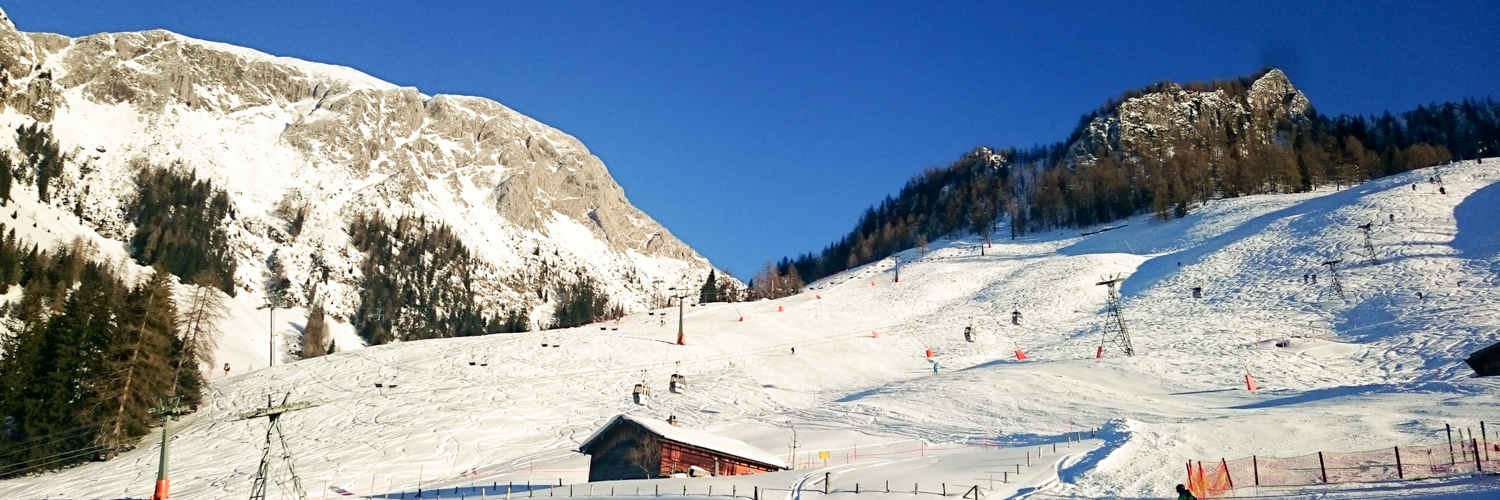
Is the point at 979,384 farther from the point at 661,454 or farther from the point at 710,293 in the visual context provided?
the point at 710,293

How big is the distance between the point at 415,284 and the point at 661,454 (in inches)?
5677

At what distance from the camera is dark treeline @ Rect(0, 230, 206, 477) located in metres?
47.0

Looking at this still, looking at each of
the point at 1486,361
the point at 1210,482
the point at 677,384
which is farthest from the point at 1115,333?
the point at 1210,482

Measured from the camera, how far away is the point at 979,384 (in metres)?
48.8

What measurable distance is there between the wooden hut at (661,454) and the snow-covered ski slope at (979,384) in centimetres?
185

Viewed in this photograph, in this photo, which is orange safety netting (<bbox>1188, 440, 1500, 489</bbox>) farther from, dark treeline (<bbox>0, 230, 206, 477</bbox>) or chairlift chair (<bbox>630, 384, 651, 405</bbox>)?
dark treeline (<bbox>0, 230, 206, 477</bbox>)

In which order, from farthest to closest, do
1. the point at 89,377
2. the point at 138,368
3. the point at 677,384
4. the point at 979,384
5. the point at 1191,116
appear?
the point at 1191,116 < the point at 677,384 < the point at 138,368 < the point at 89,377 < the point at 979,384

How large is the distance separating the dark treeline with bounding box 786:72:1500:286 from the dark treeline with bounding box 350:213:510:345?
50167mm

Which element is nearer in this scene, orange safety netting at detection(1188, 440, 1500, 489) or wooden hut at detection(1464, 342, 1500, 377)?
orange safety netting at detection(1188, 440, 1500, 489)

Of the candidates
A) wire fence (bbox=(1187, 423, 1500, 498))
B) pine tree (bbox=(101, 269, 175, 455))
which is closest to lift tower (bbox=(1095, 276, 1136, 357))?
wire fence (bbox=(1187, 423, 1500, 498))

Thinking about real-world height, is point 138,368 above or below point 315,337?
below

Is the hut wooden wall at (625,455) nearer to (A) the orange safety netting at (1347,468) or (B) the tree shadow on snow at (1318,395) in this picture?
(A) the orange safety netting at (1347,468)

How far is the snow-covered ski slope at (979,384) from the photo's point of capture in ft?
103

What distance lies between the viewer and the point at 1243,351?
52156 mm
